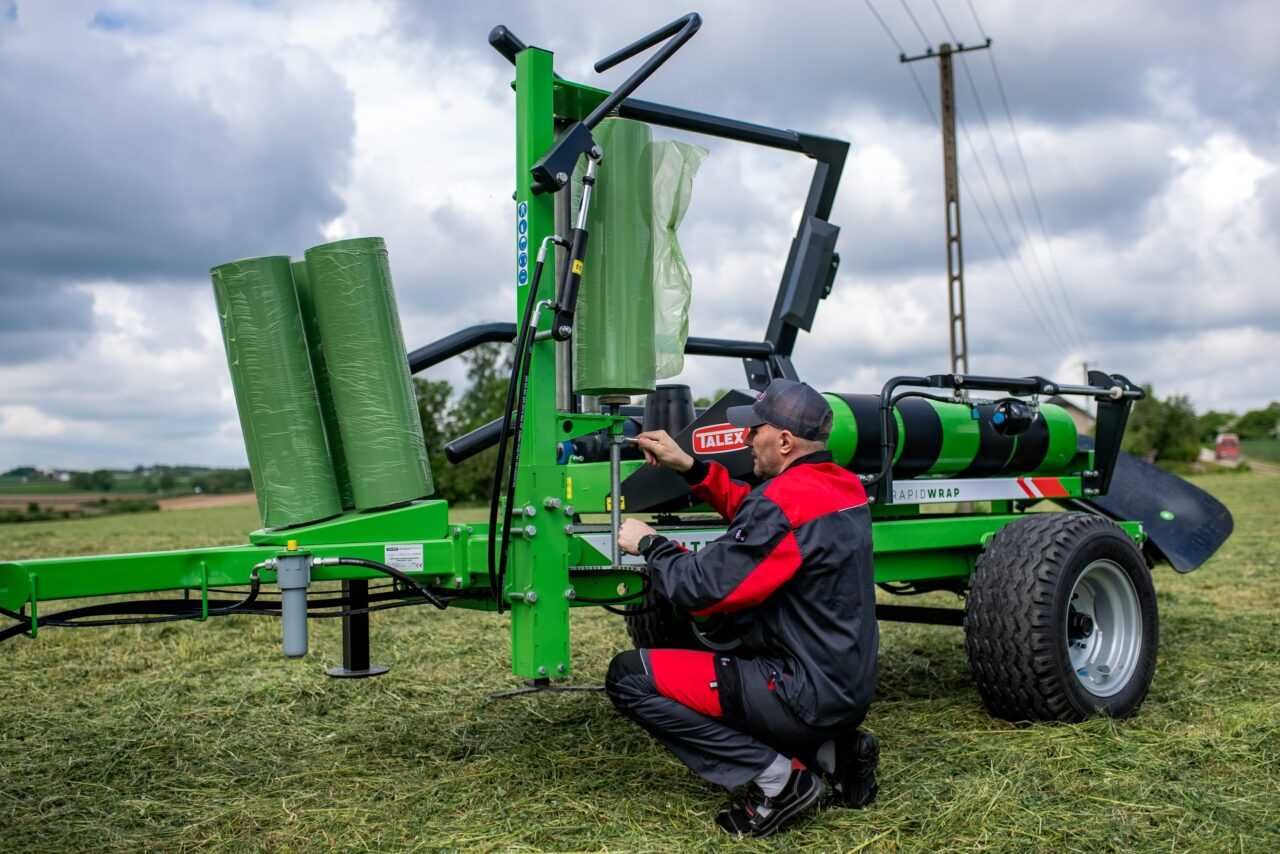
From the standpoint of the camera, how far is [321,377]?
4.12 m

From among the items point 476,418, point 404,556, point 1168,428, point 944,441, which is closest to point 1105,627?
point 944,441

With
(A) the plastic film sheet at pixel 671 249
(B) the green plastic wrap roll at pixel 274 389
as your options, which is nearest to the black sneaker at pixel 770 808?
(A) the plastic film sheet at pixel 671 249

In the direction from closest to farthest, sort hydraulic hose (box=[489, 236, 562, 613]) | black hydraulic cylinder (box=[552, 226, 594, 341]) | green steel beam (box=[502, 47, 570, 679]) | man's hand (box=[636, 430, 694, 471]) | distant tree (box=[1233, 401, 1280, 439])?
hydraulic hose (box=[489, 236, 562, 613])
black hydraulic cylinder (box=[552, 226, 594, 341])
green steel beam (box=[502, 47, 570, 679])
man's hand (box=[636, 430, 694, 471])
distant tree (box=[1233, 401, 1280, 439])

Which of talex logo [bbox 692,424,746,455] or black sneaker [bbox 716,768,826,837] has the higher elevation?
talex logo [bbox 692,424,746,455]

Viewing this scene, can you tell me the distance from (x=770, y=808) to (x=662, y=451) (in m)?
1.34

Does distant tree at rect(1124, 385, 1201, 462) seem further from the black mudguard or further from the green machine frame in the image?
the green machine frame

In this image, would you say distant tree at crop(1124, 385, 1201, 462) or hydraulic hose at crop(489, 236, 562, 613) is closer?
hydraulic hose at crop(489, 236, 562, 613)

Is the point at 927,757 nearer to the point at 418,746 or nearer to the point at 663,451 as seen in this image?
the point at 663,451

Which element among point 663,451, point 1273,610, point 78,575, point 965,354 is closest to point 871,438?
point 663,451

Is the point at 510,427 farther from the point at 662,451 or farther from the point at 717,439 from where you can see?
the point at 717,439

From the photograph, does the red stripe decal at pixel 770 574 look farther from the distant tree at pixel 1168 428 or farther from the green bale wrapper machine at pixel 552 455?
the distant tree at pixel 1168 428

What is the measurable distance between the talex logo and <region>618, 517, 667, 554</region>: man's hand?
0.79 meters

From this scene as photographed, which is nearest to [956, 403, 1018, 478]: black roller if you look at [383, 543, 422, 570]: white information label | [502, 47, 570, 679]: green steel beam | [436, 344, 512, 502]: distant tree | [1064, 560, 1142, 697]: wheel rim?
[1064, 560, 1142, 697]: wheel rim

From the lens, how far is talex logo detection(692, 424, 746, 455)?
4789mm
